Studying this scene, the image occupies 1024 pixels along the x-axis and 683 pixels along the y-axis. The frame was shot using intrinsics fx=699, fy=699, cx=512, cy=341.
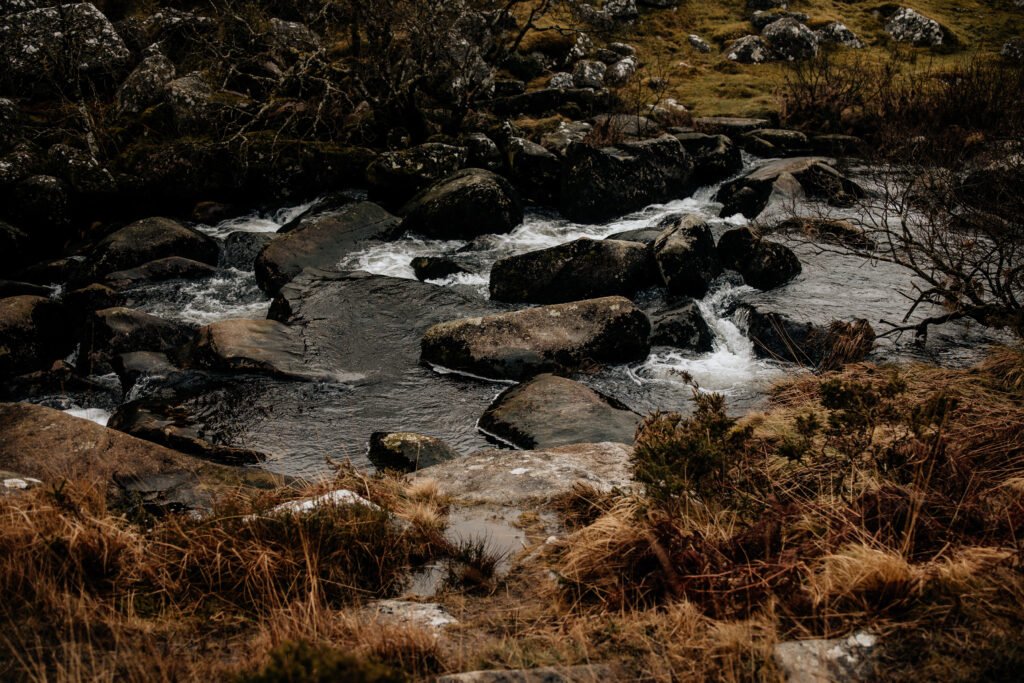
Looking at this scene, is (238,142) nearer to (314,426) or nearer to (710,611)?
(314,426)

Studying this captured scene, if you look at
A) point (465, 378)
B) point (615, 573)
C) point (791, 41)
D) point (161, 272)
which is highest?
point (791, 41)

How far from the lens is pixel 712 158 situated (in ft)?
61.1

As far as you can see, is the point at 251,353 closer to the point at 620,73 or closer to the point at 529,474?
the point at 529,474

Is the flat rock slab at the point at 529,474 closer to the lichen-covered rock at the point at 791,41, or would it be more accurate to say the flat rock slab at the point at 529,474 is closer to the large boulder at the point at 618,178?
the large boulder at the point at 618,178

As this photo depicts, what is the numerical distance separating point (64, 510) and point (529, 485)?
3.11 metres

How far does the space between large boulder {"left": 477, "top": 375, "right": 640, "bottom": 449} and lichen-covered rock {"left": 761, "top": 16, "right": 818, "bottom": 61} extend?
24292 mm

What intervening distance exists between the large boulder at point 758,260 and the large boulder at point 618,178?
160 inches

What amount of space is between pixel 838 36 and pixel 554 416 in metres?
27.5

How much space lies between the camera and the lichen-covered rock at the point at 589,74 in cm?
2388

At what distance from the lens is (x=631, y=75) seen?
2447 centimetres

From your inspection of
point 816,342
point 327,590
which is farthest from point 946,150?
point 327,590

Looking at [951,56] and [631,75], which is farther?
[951,56]

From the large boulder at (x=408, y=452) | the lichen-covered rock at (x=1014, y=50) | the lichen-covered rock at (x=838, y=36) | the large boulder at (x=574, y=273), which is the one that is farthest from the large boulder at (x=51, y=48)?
the lichen-covered rock at (x=1014, y=50)

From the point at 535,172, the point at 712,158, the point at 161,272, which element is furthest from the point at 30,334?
the point at 712,158
